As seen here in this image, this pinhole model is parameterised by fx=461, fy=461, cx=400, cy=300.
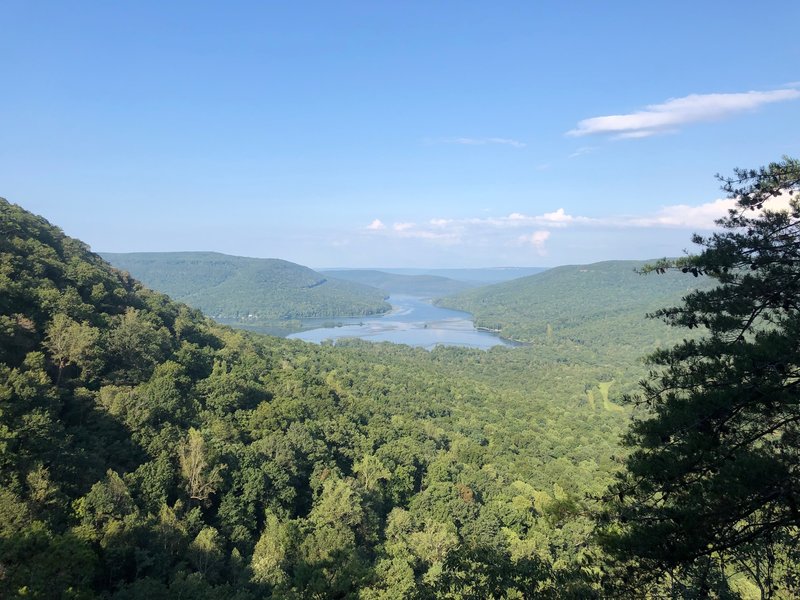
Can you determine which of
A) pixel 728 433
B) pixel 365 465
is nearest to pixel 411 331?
pixel 365 465

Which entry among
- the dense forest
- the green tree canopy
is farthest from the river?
the green tree canopy

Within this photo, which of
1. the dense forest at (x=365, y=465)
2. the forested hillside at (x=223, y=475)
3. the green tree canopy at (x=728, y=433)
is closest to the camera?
the green tree canopy at (x=728, y=433)

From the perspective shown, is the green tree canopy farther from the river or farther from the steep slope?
the river

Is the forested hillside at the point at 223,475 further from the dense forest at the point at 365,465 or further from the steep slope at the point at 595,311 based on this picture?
the steep slope at the point at 595,311

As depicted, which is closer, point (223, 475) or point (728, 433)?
point (728, 433)

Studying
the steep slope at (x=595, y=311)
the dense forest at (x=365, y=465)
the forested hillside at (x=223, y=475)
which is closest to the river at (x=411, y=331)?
the steep slope at (x=595, y=311)

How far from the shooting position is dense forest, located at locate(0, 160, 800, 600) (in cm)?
657

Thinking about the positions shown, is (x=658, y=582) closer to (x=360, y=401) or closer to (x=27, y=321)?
(x=27, y=321)

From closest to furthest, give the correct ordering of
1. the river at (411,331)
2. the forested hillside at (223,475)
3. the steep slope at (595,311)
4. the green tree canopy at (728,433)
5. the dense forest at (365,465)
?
the green tree canopy at (728,433)
the dense forest at (365,465)
the forested hillside at (223,475)
the steep slope at (595,311)
the river at (411,331)

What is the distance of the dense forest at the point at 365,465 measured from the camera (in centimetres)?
657

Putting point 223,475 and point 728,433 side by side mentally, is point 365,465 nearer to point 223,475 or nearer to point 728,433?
point 223,475

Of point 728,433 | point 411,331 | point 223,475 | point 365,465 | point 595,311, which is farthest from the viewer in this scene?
point 595,311

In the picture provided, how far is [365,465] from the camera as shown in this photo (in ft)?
86.2

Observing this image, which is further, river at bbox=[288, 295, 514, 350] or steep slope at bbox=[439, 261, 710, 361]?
river at bbox=[288, 295, 514, 350]
